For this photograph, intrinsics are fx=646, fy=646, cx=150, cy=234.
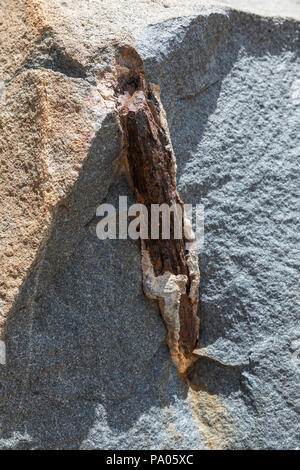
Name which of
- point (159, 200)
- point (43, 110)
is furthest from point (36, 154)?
point (159, 200)

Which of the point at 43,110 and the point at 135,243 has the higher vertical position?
the point at 43,110

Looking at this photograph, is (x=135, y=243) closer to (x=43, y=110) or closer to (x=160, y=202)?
(x=160, y=202)

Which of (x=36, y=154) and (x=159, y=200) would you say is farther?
(x=159, y=200)

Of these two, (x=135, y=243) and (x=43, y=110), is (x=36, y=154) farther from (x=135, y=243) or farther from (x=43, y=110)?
(x=135, y=243)

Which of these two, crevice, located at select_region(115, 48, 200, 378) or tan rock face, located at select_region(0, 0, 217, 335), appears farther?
crevice, located at select_region(115, 48, 200, 378)
